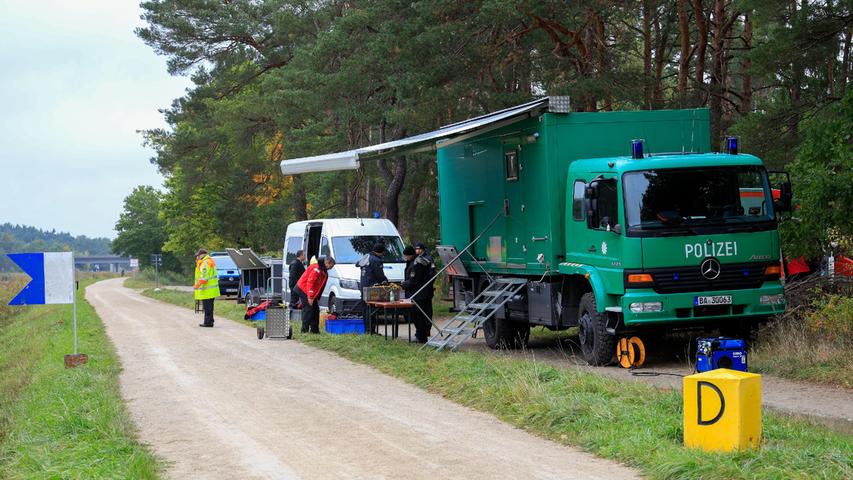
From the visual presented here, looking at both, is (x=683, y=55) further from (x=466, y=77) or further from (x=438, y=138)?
(x=438, y=138)

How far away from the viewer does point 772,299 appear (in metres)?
14.3

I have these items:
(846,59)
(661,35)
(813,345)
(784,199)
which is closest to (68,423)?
(813,345)

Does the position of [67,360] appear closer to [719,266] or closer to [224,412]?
[224,412]

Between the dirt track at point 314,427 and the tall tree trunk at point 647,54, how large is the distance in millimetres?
12536

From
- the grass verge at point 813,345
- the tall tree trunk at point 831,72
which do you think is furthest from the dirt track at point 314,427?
the tall tree trunk at point 831,72

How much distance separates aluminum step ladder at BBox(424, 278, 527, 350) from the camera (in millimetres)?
16328

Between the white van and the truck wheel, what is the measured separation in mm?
8373

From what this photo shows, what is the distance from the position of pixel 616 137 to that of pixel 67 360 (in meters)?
8.82

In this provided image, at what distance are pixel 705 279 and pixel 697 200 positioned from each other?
106 cm

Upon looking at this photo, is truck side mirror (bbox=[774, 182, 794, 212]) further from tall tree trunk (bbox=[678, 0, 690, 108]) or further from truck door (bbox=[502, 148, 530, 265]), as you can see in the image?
tall tree trunk (bbox=[678, 0, 690, 108])

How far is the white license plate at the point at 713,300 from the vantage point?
45.8 ft

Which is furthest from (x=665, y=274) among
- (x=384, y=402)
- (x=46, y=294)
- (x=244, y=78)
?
(x=244, y=78)

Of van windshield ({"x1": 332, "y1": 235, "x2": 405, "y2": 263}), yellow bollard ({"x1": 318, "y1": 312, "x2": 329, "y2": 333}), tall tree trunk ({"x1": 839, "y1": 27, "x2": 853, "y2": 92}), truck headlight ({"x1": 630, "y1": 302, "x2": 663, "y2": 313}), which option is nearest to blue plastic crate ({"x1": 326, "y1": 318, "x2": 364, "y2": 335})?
yellow bollard ({"x1": 318, "y1": 312, "x2": 329, "y2": 333})

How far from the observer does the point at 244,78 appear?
43.8 meters
